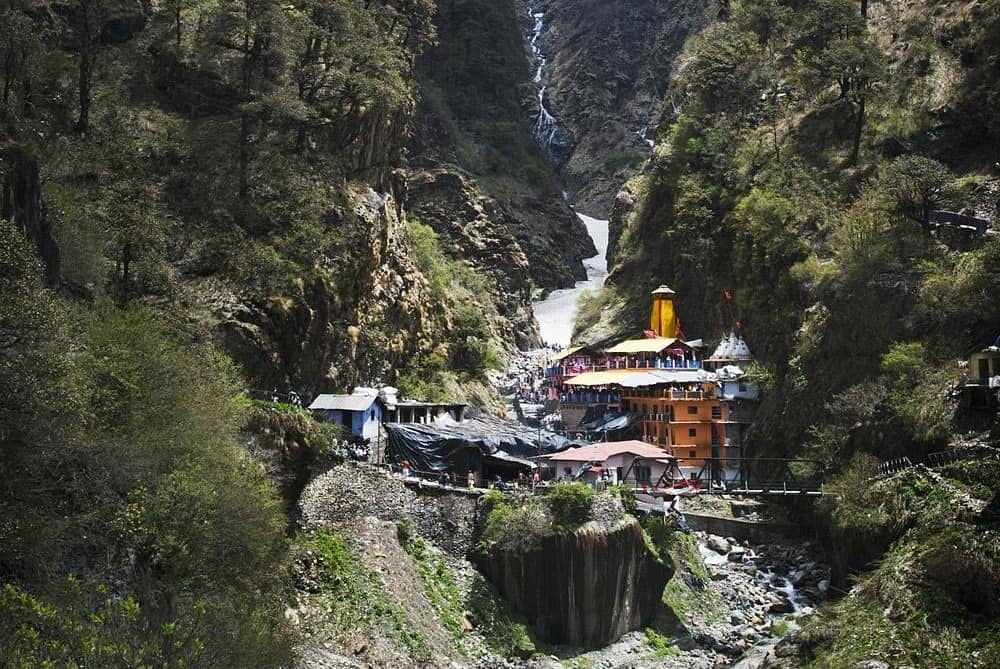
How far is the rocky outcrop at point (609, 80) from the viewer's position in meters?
158

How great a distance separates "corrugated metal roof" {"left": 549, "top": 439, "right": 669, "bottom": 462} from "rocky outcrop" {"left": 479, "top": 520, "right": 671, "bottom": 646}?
8.18 metres

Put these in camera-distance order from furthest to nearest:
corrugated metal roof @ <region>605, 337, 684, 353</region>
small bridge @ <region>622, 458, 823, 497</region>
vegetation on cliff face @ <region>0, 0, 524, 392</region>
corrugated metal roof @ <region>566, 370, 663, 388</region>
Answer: corrugated metal roof @ <region>605, 337, 684, 353</region>, corrugated metal roof @ <region>566, 370, 663, 388</region>, small bridge @ <region>622, 458, 823, 497</region>, vegetation on cliff face @ <region>0, 0, 524, 392</region>

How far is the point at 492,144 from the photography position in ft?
417

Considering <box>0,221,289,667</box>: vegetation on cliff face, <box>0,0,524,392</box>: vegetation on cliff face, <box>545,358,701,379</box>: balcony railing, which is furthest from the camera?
<box>545,358,701,379</box>: balcony railing

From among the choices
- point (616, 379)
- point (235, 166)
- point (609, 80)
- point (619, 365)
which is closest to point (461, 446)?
point (235, 166)

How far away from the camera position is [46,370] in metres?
24.2

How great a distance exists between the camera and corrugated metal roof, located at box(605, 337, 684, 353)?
66.6 m

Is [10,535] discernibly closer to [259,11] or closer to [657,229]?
[259,11]

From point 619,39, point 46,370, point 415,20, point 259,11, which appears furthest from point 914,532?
point 619,39

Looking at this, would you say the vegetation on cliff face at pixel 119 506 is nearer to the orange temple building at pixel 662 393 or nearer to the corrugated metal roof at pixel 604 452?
the corrugated metal roof at pixel 604 452

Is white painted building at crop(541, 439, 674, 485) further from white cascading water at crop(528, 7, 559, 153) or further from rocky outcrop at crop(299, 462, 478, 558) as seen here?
white cascading water at crop(528, 7, 559, 153)

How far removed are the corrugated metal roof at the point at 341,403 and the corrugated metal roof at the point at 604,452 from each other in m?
8.94

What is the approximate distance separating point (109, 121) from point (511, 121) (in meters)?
86.9

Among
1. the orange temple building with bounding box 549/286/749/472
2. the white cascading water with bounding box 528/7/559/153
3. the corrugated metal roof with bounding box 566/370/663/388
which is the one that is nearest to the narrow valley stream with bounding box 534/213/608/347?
the white cascading water with bounding box 528/7/559/153
